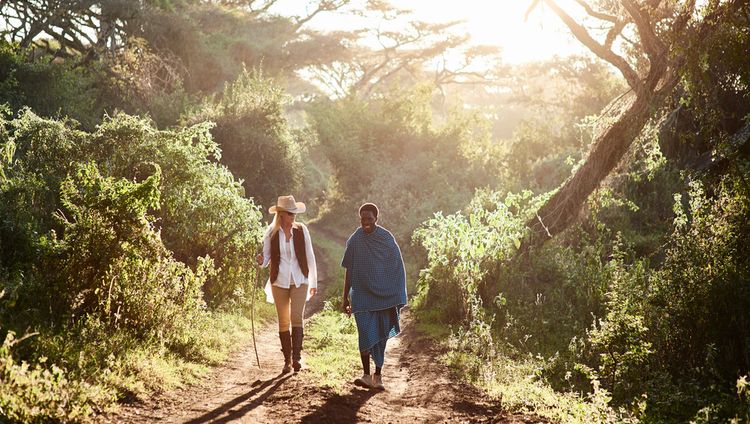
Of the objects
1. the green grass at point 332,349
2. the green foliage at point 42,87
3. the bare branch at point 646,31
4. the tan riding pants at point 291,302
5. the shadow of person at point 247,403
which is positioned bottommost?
the green grass at point 332,349

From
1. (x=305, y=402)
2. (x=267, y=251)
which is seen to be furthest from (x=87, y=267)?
(x=305, y=402)

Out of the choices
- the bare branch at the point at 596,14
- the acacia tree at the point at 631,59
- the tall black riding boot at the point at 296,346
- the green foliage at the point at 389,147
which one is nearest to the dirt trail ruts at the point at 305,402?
the tall black riding boot at the point at 296,346

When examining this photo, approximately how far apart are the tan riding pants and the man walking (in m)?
0.56

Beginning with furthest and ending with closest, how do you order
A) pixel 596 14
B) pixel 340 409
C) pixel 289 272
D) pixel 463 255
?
pixel 463 255 → pixel 596 14 → pixel 289 272 → pixel 340 409

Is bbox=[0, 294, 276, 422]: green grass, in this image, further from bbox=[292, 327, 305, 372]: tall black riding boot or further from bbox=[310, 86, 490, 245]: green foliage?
bbox=[310, 86, 490, 245]: green foliage

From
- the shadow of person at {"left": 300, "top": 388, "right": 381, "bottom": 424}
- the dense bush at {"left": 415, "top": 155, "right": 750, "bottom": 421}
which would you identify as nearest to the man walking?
the shadow of person at {"left": 300, "top": 388, "right": 381, "bottom": 424}

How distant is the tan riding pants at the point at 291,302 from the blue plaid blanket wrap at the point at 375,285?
0.62 m

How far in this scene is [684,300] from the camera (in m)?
6.90

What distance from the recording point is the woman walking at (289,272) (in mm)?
7691

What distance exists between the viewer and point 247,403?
6.34 meters

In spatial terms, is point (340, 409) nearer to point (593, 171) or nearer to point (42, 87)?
point (593, 171)

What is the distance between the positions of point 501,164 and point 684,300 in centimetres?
2240

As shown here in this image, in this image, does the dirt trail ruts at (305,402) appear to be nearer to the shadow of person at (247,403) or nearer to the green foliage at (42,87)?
the shadow of person at (247,403)

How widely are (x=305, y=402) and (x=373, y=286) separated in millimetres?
1700
